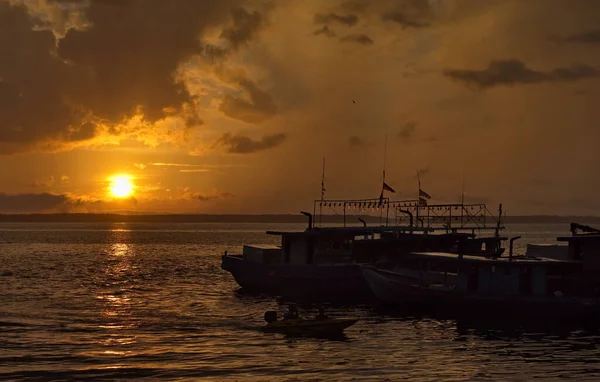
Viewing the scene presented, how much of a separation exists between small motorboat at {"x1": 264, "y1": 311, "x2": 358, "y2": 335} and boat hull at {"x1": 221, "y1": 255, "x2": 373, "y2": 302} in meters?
16.5

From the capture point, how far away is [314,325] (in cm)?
4378

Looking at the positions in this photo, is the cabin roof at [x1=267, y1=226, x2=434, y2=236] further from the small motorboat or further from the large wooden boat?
the small motorboat

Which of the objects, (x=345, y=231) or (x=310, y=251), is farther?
(x=310, y=251)

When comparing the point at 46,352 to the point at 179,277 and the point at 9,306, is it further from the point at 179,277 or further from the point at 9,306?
the point at 179,277

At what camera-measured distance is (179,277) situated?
285ft

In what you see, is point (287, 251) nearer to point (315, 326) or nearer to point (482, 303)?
point (482, 303)

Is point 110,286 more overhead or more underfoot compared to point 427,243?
more underfoot

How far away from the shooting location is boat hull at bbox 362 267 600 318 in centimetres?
4862

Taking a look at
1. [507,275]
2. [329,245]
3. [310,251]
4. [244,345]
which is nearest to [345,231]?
[329,245]

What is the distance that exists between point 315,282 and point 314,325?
1819 centimetres

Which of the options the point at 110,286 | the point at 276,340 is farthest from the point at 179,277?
the point at 276,340

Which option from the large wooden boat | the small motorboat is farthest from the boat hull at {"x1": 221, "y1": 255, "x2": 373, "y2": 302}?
the small motorboat

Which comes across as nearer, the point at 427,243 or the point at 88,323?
the point at 88,323

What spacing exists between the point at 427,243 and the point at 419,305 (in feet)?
36.4
